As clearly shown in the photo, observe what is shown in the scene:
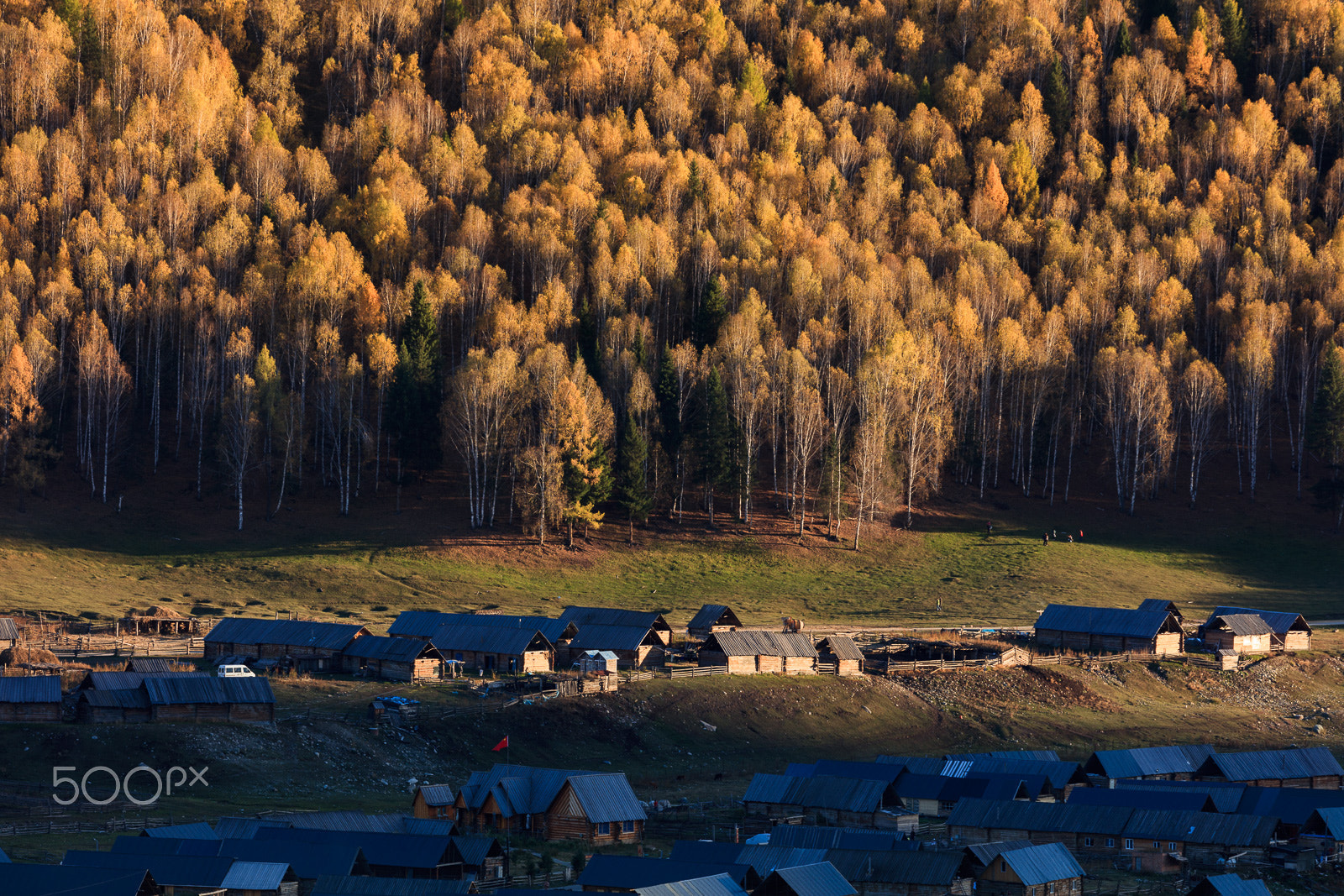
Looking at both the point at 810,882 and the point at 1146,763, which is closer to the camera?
the point at 810,882

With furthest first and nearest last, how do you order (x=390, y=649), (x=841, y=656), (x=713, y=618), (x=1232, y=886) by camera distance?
(x=713, y=618)
(x=841, y=656)
(x=390, y=649)
(x=1232, y=886)

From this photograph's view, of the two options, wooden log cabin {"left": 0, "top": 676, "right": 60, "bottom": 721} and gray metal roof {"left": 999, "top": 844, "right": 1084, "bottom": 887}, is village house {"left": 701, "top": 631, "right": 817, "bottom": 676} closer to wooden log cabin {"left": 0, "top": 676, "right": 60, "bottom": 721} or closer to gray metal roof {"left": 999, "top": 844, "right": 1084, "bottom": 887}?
gray metal roof {"left": 999, "top": 844, "right": 1084, "bottom": 887}

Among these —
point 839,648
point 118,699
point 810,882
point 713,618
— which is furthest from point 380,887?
point 713,618

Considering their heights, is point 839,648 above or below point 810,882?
above

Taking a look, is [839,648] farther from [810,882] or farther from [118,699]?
[118,699]

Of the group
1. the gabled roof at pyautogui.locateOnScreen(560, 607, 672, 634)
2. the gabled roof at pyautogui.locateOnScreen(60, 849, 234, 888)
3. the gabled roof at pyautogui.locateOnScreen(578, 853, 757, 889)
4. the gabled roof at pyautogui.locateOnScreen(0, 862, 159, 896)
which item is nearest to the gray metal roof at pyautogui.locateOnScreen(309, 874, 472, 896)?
the gabled roof at pyautogui.locateOnScreen(60, 849, 234, 888)

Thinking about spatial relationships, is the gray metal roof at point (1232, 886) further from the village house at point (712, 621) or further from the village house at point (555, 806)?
the village house at point (712, 621)

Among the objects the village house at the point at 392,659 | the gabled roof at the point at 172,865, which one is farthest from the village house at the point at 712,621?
the gabled roof at the point at 172,865
